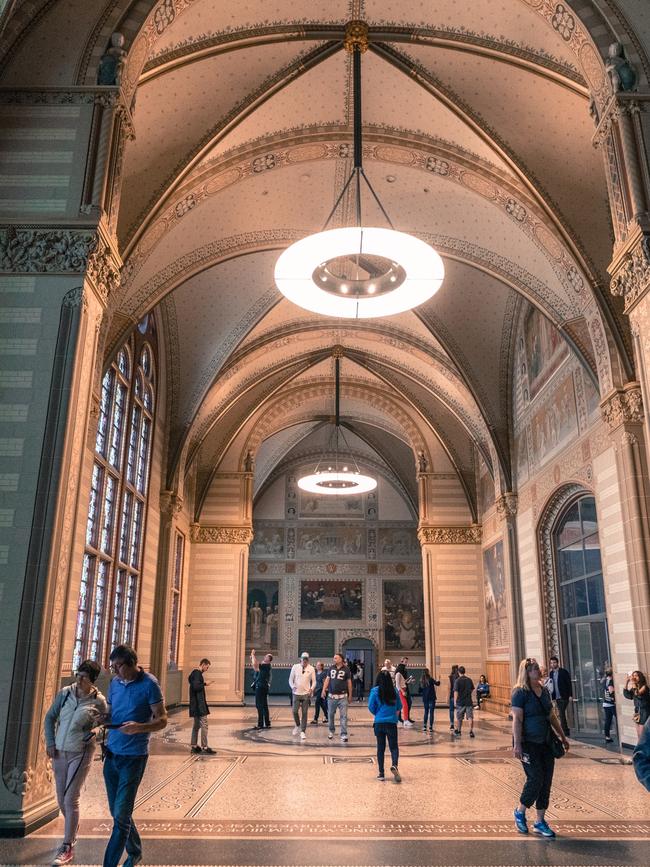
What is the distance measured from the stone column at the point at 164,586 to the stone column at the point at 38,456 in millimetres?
12007

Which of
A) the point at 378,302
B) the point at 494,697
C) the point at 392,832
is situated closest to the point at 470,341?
the point at 378,302

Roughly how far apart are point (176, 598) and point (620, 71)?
18392 mm

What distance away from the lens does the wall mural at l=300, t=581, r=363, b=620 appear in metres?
31.4

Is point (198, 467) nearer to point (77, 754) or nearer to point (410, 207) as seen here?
point (410, 207)

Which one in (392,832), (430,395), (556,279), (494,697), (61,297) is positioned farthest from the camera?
(430,395)

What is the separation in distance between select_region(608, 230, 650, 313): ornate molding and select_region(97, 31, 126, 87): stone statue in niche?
5644mm

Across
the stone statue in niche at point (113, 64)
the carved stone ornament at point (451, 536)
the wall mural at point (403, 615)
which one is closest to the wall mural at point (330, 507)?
the wall mural at point (403, 615)

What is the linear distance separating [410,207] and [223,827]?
38.1ft

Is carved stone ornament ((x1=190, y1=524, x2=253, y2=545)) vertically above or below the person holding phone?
above

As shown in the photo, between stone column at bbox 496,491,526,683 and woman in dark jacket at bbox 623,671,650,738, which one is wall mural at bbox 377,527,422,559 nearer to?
stone column at bbox 496,491,526,683

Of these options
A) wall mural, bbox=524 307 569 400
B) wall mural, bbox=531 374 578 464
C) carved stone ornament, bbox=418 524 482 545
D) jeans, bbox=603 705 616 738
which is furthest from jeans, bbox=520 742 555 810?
carved stone ornament, bbox=418 524 482 545

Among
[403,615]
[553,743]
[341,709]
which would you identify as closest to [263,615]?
[403,615]

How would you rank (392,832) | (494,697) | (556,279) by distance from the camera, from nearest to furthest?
(392,832), (556,279), (494,697)

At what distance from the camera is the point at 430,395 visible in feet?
77.4
